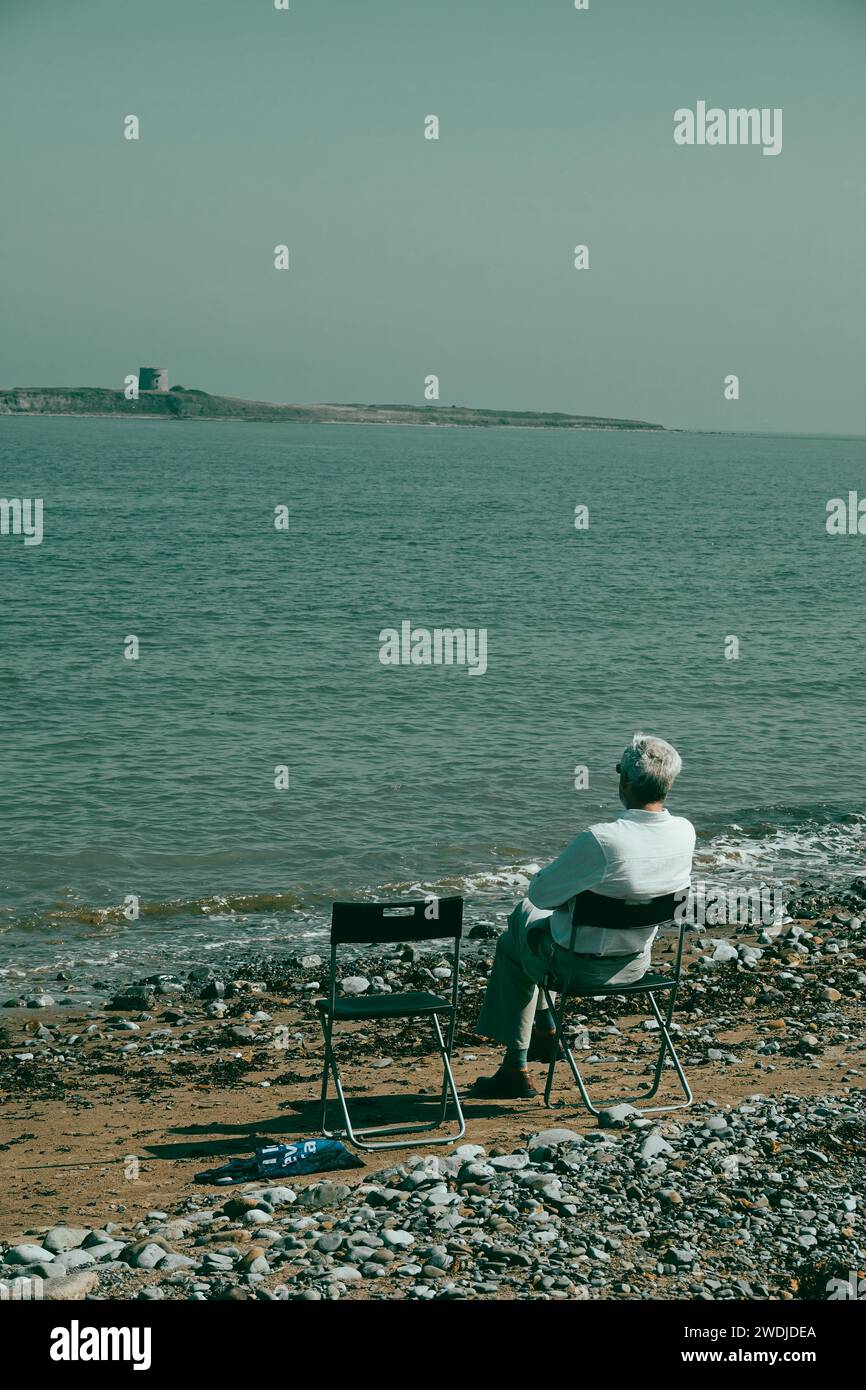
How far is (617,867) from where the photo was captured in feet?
23.0

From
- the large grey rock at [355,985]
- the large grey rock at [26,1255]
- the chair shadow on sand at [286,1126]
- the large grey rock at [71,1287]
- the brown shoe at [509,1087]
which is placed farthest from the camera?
the large grey rock at [355,985]

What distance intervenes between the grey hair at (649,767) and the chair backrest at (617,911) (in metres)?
0.56

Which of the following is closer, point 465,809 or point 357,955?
point 357,955

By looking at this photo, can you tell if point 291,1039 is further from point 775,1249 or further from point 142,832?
point 142,832

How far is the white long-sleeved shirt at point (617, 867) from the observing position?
702 cm

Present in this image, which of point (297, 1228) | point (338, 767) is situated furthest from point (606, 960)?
point (338, 767)

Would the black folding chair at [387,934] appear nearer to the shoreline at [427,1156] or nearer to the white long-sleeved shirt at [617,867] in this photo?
the shoreline at [427,1156]

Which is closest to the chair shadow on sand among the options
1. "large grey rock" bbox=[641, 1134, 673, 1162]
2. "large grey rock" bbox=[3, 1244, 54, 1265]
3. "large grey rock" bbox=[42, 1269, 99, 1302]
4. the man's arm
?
"large grey rock" bbox=[641, 1134, 673, 1162]

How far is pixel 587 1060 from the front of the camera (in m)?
8.86

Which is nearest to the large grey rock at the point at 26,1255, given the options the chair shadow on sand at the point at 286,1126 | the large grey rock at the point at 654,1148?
the chair shadow on sand at the point at 286,1126

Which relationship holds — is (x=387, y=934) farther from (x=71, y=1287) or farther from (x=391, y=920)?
(x=71, y=1287)

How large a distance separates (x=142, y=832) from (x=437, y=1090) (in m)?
8.32

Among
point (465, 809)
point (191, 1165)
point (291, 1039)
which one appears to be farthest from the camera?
point (465, 809)

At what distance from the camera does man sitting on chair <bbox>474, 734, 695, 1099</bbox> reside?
7.04 m
